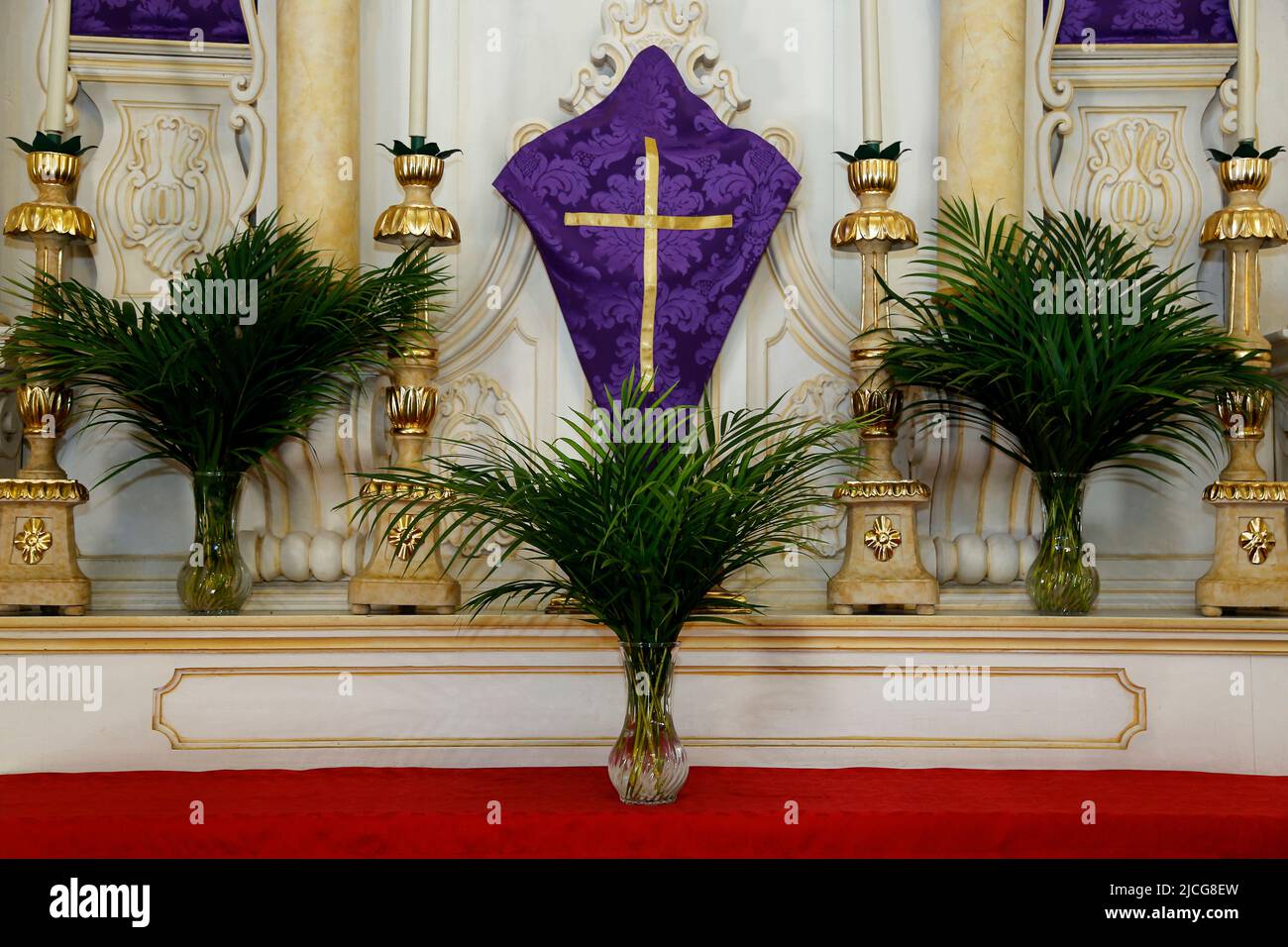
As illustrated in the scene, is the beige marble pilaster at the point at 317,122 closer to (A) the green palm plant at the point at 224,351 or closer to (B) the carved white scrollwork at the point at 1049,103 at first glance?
(A) the green palm plant at the point at 224,351

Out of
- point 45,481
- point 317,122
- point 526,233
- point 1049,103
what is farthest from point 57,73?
point 1049,103

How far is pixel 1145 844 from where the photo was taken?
2045 mm

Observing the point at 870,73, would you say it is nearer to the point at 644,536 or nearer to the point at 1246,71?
the point at 1246,71

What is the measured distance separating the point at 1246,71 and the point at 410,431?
7.66 ft

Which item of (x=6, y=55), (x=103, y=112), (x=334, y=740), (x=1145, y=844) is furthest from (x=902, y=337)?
(x=6, y=55)

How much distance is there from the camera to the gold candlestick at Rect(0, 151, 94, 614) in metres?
A: 2.67

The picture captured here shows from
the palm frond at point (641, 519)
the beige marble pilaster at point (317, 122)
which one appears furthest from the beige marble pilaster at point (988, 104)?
the beige marble pilaster at point (317, 122)

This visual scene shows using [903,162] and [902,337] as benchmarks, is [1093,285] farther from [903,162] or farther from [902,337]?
[903,162]

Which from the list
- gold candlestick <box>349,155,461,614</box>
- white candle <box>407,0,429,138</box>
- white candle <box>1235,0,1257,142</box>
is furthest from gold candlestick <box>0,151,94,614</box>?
white candle <box>1235,0,1257,142</box>

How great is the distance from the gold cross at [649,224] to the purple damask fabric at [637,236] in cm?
1

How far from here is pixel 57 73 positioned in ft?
9.45

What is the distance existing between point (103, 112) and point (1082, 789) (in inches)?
121

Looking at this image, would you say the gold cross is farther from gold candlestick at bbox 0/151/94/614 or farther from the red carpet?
the red carpet

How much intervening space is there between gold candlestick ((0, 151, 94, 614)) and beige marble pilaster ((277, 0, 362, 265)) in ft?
1.71
